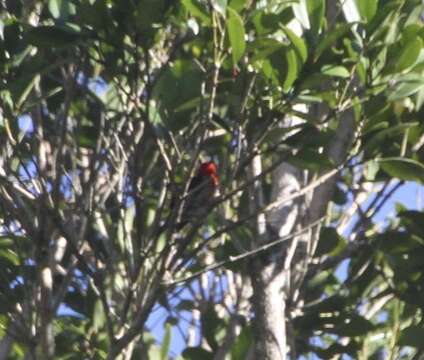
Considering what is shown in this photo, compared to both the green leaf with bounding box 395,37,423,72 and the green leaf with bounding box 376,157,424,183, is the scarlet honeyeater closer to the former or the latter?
the green leaf with bounding box 376,157,424,183

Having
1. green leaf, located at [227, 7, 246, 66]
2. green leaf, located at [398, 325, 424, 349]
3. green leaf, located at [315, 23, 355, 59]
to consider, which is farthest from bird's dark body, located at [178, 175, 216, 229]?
green leaf, located at [398, 325, 424, 349]

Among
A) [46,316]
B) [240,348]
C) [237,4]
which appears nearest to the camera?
[46,316]

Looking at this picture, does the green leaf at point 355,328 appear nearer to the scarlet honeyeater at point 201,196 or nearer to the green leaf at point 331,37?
the scarlet honeyeater at point 201,196

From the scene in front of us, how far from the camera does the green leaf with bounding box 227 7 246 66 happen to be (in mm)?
3070

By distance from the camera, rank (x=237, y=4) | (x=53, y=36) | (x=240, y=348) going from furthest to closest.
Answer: (x=240, y=348) < (x=53, y=36) < (x=237, y=4)

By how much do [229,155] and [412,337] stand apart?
79 cm

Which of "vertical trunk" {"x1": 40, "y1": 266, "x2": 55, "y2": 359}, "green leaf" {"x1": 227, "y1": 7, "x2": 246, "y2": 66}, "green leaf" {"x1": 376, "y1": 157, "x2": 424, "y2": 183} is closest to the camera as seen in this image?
"vertical trunk" {"x1": 40, "y1": 266, "x2": 55, "y2": 359}

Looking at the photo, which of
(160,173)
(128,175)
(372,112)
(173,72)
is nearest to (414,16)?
(372,112)

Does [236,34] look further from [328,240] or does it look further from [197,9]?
[328,240]

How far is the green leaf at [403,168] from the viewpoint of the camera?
11.5ft

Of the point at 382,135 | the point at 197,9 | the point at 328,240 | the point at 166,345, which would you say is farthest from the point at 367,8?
the point at 166,345

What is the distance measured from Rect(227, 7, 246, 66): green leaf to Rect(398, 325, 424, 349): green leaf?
3.44 ft

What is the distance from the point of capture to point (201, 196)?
3.83m

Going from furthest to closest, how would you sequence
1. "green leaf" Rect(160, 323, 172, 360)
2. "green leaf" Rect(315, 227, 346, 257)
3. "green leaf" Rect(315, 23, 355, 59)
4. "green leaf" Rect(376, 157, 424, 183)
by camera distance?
"green leaf" Rect(315, 227, 346, 257) < "green leaf" Rect(160, 323, 172, 360) < "green leaf" Rect(376, 157, 424, 183) < "green leaf" Rect(315, 23, 355, 59)
